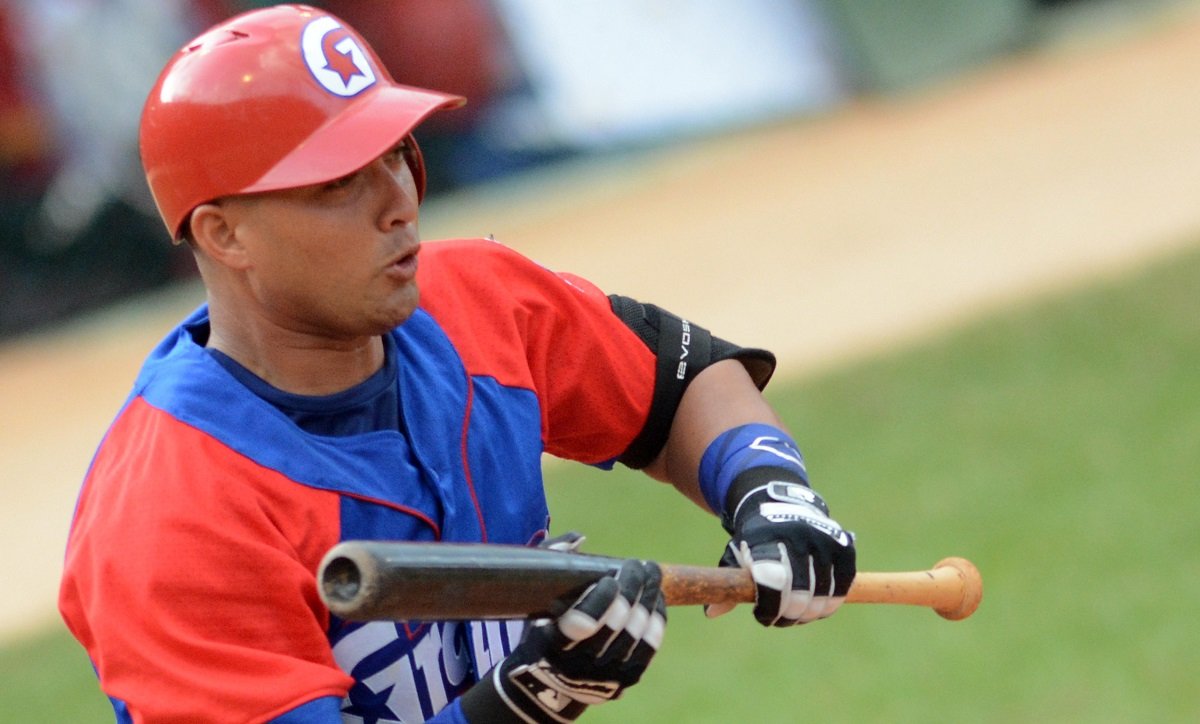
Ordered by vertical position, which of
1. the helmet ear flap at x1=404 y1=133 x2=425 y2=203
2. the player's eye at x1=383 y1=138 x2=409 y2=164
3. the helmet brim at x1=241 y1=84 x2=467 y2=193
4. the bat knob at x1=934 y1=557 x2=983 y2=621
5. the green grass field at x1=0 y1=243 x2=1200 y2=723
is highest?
the helmet brim at x1=241 y1=84 x2=467 y2=193

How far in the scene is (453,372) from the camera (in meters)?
3.02

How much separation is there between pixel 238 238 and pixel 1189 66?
10434mm

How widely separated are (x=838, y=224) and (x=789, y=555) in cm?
779

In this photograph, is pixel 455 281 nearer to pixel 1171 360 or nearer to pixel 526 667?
pixel 526 667

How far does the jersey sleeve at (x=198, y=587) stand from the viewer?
250 centimetres

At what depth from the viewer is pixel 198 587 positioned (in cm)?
251

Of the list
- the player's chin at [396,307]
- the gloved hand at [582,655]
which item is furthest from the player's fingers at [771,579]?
the player's chin at [396,307]

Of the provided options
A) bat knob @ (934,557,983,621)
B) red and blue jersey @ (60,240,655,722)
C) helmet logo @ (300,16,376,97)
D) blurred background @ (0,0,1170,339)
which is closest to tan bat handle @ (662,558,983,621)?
bat knob @ (934,557,983,621)

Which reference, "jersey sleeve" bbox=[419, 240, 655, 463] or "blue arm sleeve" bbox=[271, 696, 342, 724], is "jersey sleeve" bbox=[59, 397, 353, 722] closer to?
"blue arm sleeve" bbox=[271, 696, 342, 724]

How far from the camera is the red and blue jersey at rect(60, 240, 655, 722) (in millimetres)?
2514

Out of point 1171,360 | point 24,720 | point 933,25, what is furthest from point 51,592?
point 933,25

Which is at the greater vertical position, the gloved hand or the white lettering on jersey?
the gloved hand

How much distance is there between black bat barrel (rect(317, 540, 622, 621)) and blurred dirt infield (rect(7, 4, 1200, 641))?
5.16 metres

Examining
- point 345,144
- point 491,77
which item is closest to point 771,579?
point 345,144
